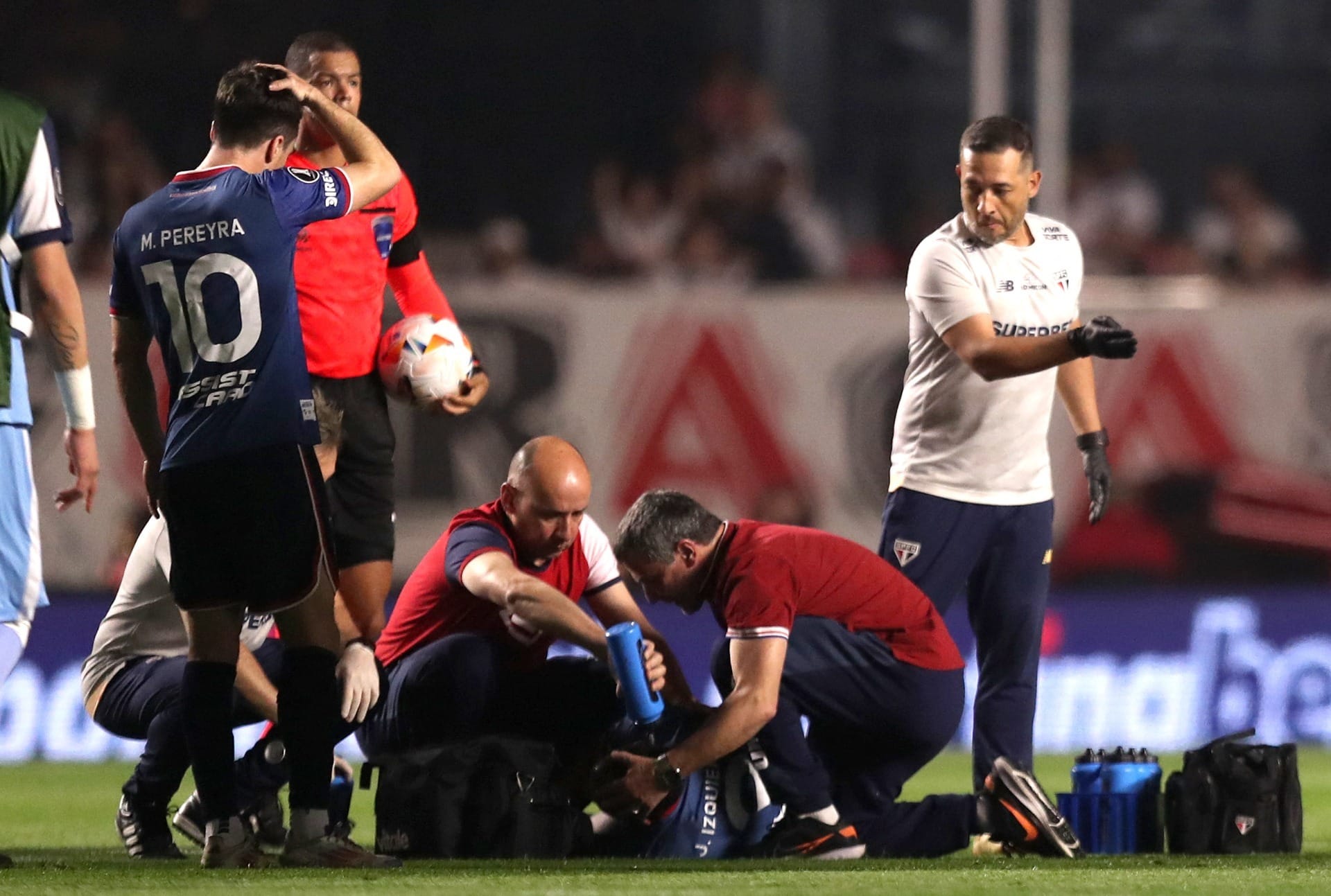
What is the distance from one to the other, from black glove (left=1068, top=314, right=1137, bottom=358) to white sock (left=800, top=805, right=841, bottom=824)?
52.7 inches

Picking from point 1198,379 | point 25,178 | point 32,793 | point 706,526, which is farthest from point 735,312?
point 25,178

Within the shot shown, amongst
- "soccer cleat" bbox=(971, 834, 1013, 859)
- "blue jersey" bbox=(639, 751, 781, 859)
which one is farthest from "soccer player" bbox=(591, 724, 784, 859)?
"soccer cleat" bbox=(971, 834, 1013, 859)

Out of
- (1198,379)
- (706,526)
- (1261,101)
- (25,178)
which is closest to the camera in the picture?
(25,178)

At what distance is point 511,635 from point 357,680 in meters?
0.47

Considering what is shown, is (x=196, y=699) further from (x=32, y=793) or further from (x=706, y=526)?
(x=32, y=793)

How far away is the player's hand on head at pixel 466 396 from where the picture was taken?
19.6 feet

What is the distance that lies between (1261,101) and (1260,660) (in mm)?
5055

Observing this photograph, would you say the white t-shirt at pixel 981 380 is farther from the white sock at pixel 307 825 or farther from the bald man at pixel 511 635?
the white sock at pixel 307 825

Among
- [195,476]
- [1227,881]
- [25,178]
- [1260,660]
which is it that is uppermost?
[25,178]

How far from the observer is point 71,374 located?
5.31 metres

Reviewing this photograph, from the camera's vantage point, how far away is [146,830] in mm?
5488

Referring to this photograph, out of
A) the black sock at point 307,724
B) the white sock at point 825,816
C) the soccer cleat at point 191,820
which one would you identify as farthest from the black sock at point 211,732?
the white sock at point 825,816

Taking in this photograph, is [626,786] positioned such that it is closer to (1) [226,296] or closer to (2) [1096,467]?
(1) [226,296]

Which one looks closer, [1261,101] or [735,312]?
[735,312]
